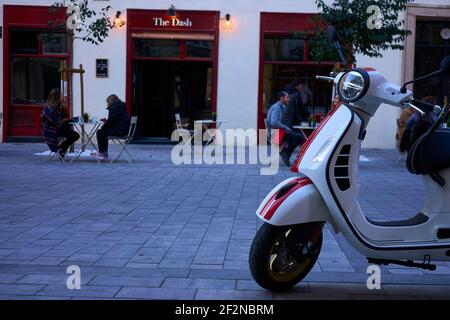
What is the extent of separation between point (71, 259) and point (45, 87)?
13431 millimetres

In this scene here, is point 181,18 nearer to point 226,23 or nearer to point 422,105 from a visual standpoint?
point 226,23

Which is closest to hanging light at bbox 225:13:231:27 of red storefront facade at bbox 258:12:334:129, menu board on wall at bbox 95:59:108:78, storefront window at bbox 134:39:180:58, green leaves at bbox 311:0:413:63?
red storefront facade at bbox 258:12:334:129

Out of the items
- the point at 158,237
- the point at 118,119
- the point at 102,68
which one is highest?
the point at 102,68

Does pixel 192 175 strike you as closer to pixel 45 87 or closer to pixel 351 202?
pixel 351 202

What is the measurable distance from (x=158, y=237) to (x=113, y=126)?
279 inches

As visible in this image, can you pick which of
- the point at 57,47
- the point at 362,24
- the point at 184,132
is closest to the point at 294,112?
the point at 362,24

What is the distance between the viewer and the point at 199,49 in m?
17.8

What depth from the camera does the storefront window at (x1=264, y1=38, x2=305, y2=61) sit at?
17.8 meters

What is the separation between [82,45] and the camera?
1769 cm

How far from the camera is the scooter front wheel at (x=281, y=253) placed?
14.2 ft

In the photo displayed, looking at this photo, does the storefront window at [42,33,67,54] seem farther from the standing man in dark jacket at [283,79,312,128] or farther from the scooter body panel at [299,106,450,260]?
the scooter body panel at [299,106,450,260]

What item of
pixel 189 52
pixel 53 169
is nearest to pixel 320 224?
pixel 53 169

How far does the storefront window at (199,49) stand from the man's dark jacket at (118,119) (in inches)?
203
